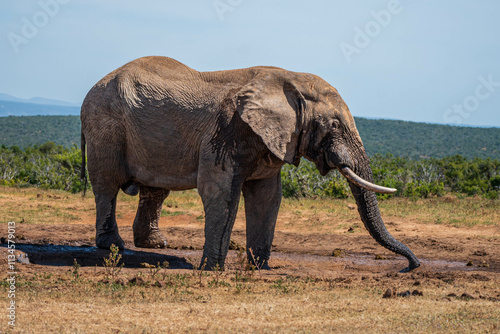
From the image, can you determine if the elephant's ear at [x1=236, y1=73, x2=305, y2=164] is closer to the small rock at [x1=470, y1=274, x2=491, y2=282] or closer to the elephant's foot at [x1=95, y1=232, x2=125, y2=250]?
the small rock at [x1=470, y1=274, x2=491, y2=282]

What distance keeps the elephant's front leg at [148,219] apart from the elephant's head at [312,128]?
126 inches

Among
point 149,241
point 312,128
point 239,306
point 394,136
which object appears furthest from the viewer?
point 394,136

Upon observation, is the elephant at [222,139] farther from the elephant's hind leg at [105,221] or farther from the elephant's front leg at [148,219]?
the elephant's front leg at [148,219]

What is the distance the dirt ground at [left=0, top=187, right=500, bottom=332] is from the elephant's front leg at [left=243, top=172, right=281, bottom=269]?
40 cm

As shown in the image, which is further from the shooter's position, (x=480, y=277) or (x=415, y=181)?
(x=415, y=181)

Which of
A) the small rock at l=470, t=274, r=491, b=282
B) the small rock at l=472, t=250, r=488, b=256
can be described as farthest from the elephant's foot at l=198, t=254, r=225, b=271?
the small rock at l=472, t=250, r=488, b=256

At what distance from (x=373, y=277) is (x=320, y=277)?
69cm

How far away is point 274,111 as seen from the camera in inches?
351

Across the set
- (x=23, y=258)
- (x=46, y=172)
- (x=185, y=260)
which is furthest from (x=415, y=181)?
(x=23, y=258)

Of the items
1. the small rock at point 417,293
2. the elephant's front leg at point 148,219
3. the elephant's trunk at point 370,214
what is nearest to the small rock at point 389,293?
the small rock at point 417,293

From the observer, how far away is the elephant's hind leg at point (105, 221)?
1071cm

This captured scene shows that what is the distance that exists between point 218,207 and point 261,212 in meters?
1.17

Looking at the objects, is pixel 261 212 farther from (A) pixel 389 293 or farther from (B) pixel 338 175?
(B) pixel 338 175

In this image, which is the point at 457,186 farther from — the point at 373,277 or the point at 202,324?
the point at 202,324
